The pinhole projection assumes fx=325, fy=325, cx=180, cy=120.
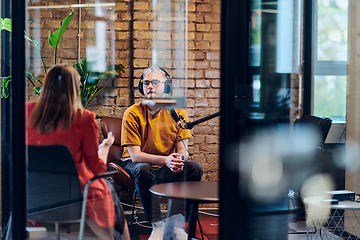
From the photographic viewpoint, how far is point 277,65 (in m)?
1.61

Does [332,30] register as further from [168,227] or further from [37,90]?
[37,90]

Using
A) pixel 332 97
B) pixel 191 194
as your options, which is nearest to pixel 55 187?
pixel 191 194

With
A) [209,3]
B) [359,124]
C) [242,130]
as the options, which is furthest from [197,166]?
[359,124]

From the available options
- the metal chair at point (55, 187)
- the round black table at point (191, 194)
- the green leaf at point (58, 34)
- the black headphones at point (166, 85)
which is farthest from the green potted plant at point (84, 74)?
the round black table at point (191, 194)

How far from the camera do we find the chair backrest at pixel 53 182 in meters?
1.55

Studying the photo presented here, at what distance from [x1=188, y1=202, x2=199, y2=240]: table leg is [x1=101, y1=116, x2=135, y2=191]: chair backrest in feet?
1.14

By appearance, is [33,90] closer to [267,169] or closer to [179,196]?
[179,196]

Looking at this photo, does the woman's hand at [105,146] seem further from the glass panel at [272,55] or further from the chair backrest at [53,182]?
the glass panel at [272,55]

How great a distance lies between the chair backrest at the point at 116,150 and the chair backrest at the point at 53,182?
0.18 meters

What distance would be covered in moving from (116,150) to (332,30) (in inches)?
55.3

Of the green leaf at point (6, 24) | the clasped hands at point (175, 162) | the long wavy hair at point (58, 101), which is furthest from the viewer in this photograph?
the green leaf at point (6, 24)

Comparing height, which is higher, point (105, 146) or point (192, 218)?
point (105, 146)

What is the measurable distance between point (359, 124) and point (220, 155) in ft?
3.46

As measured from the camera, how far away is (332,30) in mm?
1889
